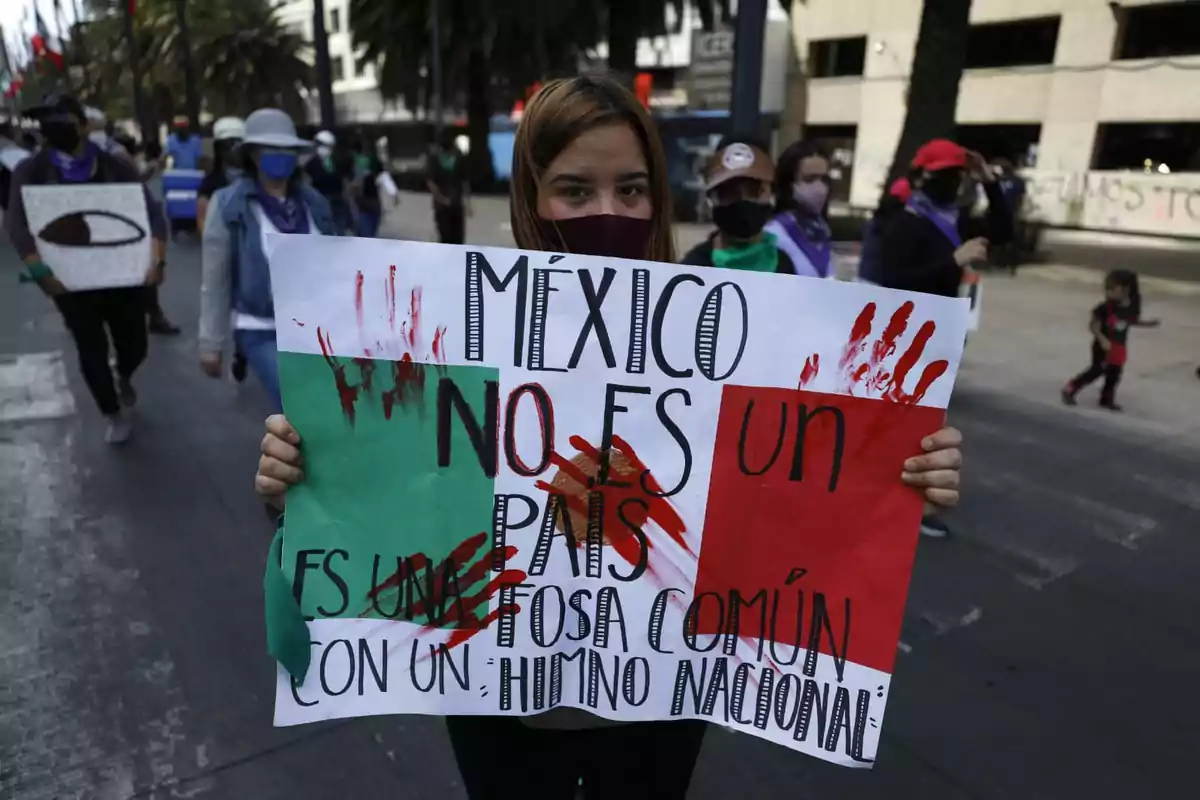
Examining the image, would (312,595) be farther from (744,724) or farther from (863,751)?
(863,751)

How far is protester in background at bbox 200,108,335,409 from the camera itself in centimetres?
354

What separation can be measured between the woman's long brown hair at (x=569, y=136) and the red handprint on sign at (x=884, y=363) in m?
0.39

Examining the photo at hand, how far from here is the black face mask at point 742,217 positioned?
2928 millimetres

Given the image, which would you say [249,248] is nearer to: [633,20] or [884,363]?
[884,363]

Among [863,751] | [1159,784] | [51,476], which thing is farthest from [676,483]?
[51,476]

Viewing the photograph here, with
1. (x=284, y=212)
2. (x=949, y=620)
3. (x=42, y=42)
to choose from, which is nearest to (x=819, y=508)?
(x=949, y=620)

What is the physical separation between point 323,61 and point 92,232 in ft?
35.2

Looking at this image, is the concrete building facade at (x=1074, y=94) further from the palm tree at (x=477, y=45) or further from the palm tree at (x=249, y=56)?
the palm tree at (x=249, y=56)

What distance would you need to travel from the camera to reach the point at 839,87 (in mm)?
26172

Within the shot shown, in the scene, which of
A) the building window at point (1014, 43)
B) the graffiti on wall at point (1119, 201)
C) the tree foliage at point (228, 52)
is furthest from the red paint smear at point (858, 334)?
the tree foliage at point (228, 52)

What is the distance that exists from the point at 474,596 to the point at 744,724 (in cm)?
49

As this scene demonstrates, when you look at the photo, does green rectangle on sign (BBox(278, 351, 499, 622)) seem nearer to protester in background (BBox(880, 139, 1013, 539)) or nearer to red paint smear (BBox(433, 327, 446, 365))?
red paint smear (BBox(433, 327, 446, 365))

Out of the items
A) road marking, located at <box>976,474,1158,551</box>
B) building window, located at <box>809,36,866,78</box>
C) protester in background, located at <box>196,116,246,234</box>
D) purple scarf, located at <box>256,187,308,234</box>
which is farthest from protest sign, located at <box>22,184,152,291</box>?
building window, located at <box>809,36,866,78</box>

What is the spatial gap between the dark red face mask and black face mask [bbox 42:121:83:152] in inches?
163
